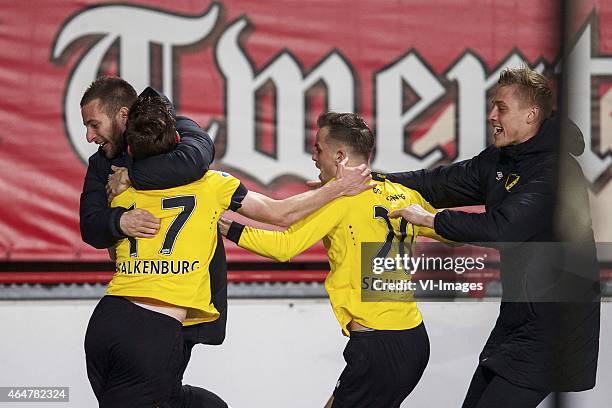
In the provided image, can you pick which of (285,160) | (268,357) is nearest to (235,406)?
(268,357)

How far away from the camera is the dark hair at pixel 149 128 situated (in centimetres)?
306

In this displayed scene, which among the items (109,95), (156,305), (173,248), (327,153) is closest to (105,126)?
(109,95)

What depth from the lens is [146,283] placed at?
312cm

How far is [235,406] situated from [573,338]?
1507 millimetres

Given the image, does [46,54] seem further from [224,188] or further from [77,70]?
[224,188]

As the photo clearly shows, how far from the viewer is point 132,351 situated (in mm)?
3070

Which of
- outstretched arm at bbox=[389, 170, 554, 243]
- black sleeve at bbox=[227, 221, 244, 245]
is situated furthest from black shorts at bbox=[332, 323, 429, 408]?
black sleeve at bbox=[227, 221, 244, 245]

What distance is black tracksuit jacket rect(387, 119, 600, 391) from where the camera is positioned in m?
3.13

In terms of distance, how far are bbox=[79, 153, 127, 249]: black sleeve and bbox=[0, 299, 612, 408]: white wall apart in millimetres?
932

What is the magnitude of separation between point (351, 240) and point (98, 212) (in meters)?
0.80

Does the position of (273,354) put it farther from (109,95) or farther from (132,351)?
(109,95)

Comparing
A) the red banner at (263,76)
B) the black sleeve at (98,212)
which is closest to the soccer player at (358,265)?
the black sleeve at (98,212)

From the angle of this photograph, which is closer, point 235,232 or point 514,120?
point 514,120

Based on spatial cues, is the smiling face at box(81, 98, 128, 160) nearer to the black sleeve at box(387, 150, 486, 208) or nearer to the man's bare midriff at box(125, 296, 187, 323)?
the man's bare midriff at box(125, 296, 187, 323)
